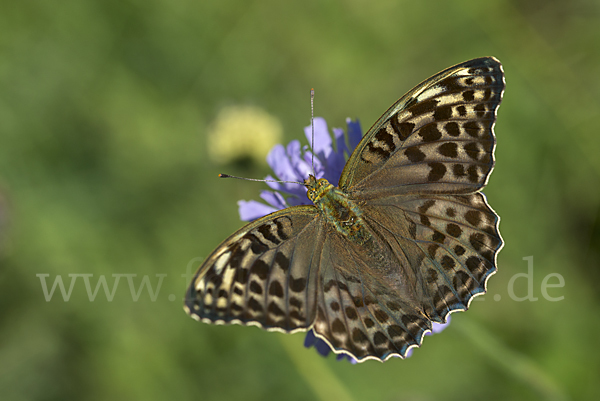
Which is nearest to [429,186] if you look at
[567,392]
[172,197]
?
[567,392]

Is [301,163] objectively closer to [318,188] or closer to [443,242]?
[318,188]

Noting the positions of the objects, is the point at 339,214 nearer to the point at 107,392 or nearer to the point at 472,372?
the point at 472,372

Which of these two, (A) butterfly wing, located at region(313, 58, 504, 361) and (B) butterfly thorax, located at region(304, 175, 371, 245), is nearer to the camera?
(A) butterfly wing, located at region(313, 58, 504, 361)

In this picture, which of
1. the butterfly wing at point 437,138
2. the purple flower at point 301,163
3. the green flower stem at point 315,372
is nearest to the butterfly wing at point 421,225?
the butterfly wing at point 437,138

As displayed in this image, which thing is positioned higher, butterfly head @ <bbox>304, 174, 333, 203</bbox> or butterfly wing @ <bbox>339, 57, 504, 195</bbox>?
butterfly wing @ <bbox>339, 57, 504, 195</bbox>

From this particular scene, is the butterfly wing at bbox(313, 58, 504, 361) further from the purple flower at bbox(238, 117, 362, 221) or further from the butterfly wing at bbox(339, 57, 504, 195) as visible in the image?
the purple flower at bbox(238, 117, 362, 221)

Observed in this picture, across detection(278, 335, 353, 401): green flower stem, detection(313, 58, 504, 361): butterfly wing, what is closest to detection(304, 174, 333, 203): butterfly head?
detection(313, 58, 504, 361): butterfly wing

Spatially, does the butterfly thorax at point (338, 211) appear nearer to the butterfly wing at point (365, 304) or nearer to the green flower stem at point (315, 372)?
the butterfly wing at point (365, 304)
